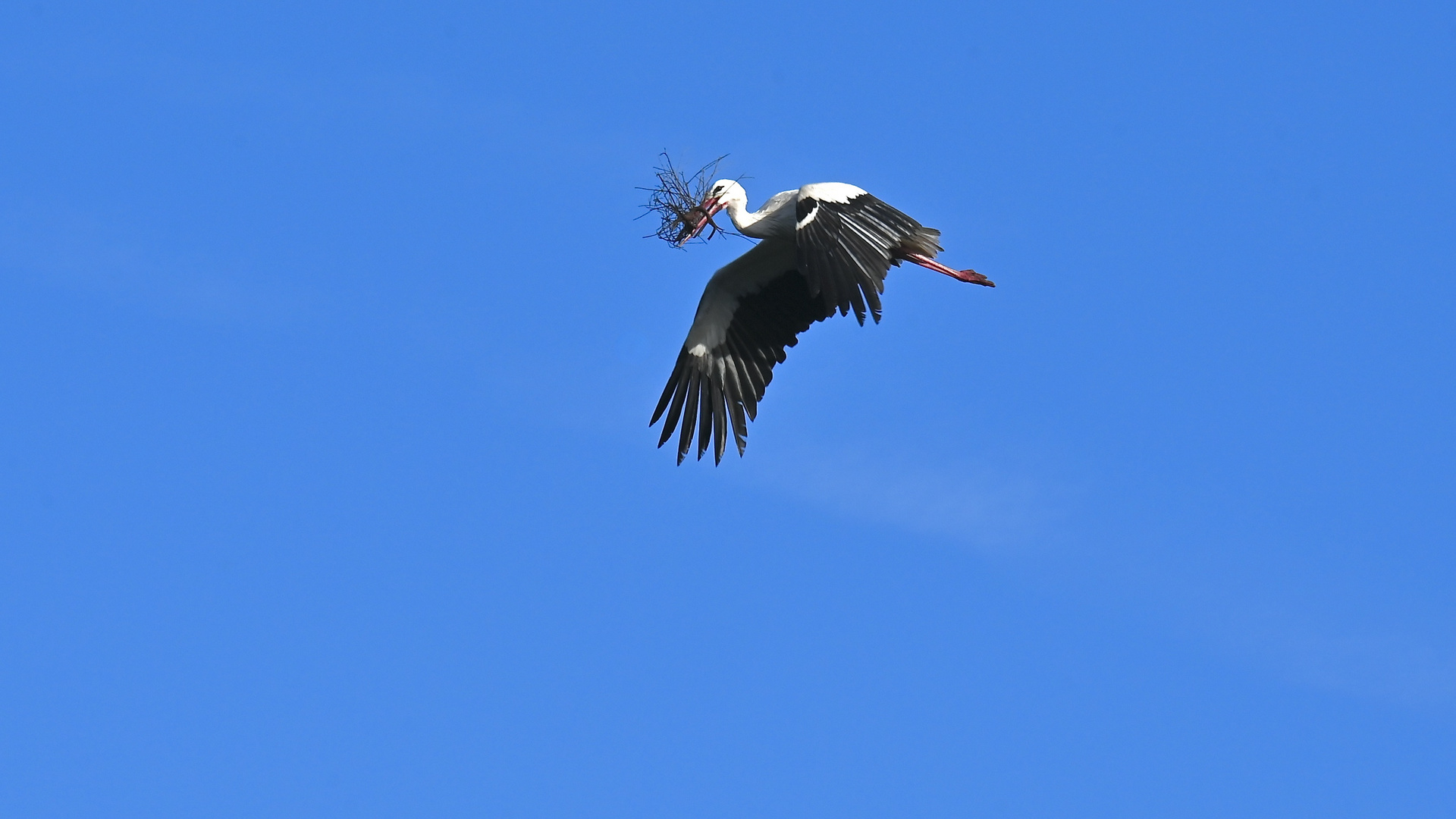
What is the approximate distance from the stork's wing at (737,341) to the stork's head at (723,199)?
506 mm

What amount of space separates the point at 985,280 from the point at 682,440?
3.01 m

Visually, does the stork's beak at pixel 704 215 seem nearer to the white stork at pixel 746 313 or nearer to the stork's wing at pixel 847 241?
the white stork at pixel 746 313

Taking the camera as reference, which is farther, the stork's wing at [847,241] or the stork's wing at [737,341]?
the stork's wing at [737,341]

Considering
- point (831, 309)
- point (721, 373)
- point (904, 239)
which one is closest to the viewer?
point (831, 309)

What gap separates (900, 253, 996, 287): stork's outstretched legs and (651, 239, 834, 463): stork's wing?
41.0 inches

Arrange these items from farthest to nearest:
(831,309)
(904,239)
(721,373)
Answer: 1. (721,373)
2. (904,239)
3. (831,309)

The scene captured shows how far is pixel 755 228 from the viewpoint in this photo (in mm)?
18688

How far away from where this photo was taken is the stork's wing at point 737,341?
19.3 metres

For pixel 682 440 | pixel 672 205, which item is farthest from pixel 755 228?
pixel 682 440

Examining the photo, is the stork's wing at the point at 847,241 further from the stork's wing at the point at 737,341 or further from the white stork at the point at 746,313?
the stork's wing at the point at 737,341

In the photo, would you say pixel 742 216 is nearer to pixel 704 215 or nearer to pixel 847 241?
pixel 704 215

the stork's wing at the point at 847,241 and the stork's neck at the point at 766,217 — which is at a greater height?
the stork's neck at the point at 766,217

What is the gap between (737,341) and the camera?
776 inches

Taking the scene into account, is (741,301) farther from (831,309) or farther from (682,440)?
(831,309)
